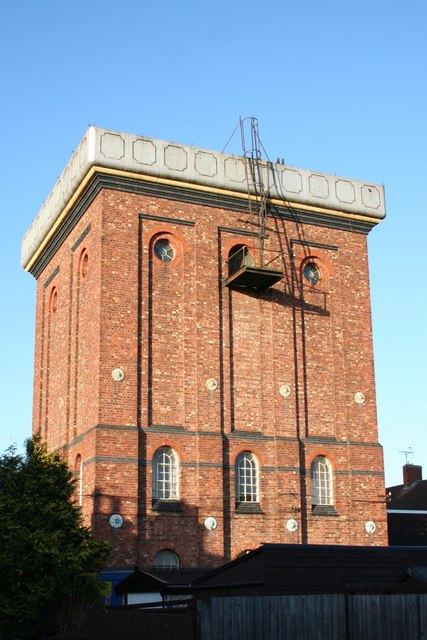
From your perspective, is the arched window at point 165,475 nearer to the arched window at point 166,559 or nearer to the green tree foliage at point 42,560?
the arched window at point 166,559

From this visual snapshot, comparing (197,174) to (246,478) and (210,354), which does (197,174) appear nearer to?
(210,354)

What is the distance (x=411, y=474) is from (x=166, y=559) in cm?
2490

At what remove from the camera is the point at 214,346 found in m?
32.2

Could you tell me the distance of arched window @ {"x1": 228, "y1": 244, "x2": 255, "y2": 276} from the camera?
3350 cm

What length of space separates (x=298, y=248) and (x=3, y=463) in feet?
44.4

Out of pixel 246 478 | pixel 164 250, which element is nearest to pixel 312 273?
pixel 164 250

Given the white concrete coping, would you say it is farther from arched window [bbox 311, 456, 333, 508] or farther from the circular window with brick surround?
arched window [bbox 311, 456, 333, 508]

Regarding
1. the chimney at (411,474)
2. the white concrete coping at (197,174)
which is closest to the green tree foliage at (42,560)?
the white concrete coping at (197,174)

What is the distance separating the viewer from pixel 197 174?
3300cm

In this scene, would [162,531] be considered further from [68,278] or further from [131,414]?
[68,278]

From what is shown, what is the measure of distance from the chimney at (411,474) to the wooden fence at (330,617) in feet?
117

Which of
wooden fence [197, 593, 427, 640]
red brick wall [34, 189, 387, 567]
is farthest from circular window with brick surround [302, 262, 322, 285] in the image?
wooden fence [197, 593, 427, 640]

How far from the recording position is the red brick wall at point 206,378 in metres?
30.1

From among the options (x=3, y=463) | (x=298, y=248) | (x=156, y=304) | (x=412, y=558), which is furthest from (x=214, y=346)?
(x=412, y=558)
